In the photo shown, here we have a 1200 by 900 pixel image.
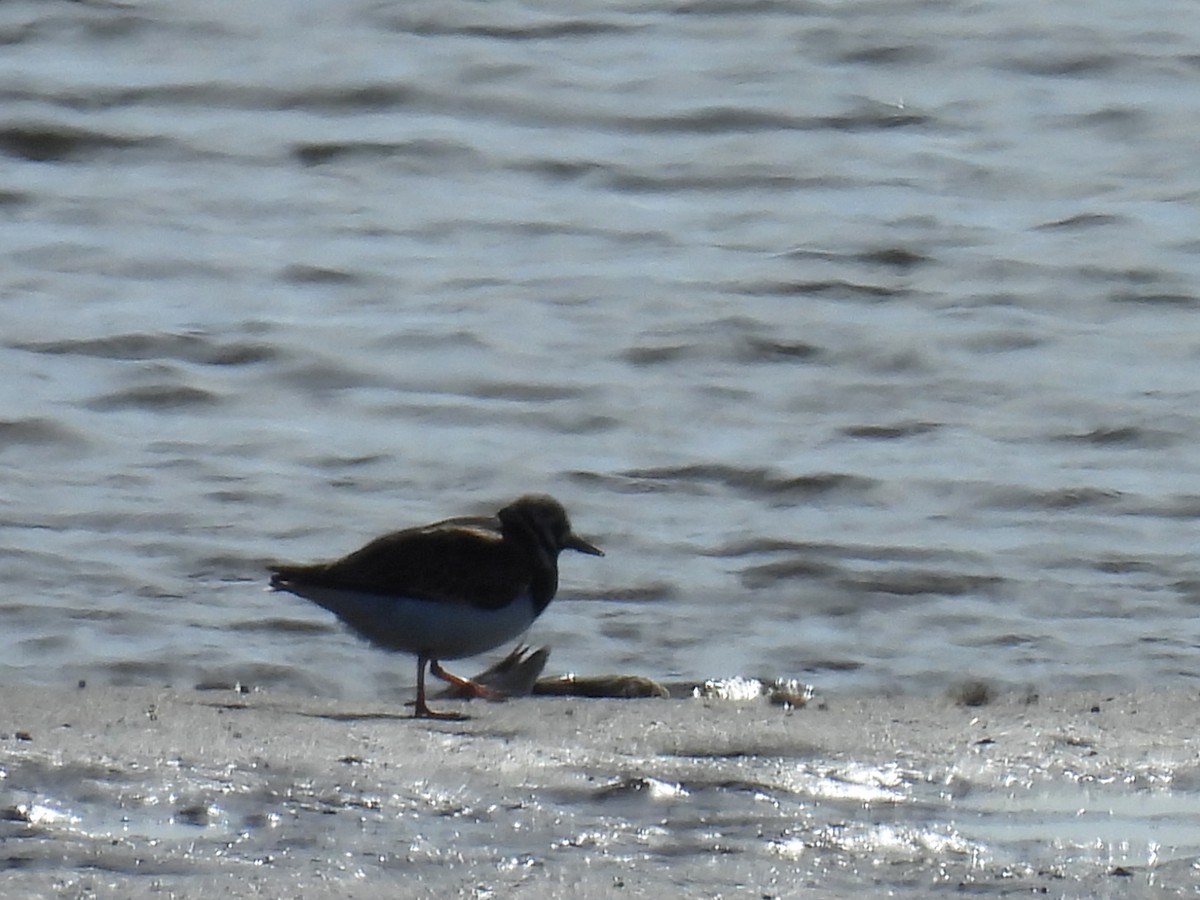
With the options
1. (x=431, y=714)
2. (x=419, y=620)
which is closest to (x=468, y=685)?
(x=419, y=620)

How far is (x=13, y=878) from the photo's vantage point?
4.23 metres

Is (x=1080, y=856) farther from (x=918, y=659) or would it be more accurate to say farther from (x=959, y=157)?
(x=959, y=157)

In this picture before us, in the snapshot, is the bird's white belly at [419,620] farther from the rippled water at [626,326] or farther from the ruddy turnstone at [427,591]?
the rippled water at [626,326]

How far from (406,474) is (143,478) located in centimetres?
97

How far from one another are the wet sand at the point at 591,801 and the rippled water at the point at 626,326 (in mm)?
1488

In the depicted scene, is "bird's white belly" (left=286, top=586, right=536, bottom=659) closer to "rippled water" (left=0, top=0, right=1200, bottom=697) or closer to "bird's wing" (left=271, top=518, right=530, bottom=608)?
"bird's wing" (left=271, top=518, right=530, bottom=608)

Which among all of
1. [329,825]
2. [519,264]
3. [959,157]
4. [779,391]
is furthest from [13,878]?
[959,157]

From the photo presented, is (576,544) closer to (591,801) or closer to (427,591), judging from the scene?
(427,591)

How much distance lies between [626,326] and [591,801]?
648 centimetres

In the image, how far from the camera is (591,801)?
194 inches

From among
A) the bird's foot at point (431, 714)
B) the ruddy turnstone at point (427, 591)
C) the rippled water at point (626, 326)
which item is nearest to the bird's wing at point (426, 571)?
the ruddy turnstone at point (427, 591)

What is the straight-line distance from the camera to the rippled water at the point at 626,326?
800 centimetres

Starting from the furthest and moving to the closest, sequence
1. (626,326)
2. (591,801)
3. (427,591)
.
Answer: (626,326) < (427,591) < (591,801)

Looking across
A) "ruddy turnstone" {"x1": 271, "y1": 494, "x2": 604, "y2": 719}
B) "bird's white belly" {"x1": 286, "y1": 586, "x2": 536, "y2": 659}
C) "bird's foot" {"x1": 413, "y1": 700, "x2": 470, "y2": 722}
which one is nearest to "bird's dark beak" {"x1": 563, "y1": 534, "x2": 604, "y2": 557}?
"ruddy turnstone" {"x1": 271, "y1": 494, "x2": 604, "y2": 719}
